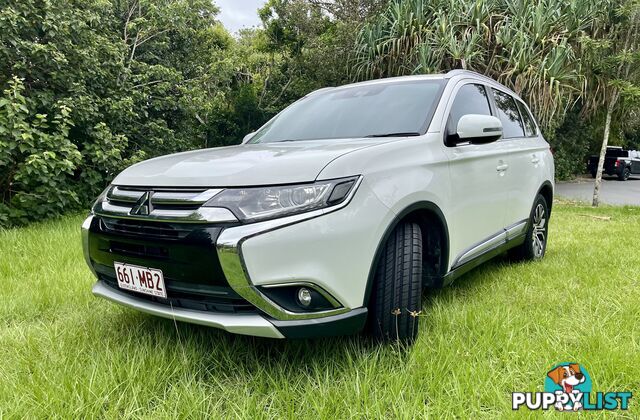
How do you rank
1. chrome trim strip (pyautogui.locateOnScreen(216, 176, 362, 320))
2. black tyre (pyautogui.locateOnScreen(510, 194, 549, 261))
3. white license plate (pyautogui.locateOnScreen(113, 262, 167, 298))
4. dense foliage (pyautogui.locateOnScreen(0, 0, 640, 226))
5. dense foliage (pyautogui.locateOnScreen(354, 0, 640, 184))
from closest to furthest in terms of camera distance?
chrome trim strip (pyautogui.locateOnScreen(216, 176, 362, 320))
white license plate (pyautogui.locateOnScreen(113, 262, 167, 298))
black tyre (pyautogui.locateOnScreen(510, 194, 549, 261))
dense foliage (pyautogui.locateOnScreen(0, 0, 640, 226))
dense foliage (pyautogui.locateOnScreen(354, 0, 640, 184))

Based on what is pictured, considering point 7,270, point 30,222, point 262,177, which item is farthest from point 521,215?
point 30,222

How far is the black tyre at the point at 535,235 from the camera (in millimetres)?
3590

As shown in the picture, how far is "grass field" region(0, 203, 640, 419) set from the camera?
5.29ft

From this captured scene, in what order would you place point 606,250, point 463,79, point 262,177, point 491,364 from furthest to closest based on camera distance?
point 606,250 < point 463,79 < point 491,364 < point 262,177

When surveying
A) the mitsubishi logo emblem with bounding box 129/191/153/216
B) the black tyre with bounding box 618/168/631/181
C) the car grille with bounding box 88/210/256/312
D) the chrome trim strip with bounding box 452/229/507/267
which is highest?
the mitsubishi logo emblem with bounding box 129/191/153/216

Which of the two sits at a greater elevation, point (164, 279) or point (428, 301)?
point (164, 279)

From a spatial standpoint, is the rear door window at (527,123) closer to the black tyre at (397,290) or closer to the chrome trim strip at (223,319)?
the black tyre at (397,290)

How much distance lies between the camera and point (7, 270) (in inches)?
132

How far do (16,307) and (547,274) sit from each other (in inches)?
145

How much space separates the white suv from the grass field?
0.25 m

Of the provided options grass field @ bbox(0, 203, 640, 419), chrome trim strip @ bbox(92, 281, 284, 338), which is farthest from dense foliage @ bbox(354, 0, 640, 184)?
chrome trim strip @ bbox(92, 281, 284, 338)

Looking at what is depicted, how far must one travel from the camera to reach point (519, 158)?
3250 millimetres

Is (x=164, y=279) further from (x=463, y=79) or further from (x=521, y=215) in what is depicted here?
(x=521, y=215)

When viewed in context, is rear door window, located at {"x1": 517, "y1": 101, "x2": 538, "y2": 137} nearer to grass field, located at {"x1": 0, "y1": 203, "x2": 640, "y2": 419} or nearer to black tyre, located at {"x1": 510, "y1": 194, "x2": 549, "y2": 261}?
black tyre, located at {"x1": 510, "y1": 194, "x2": 549, "y2": 261}
